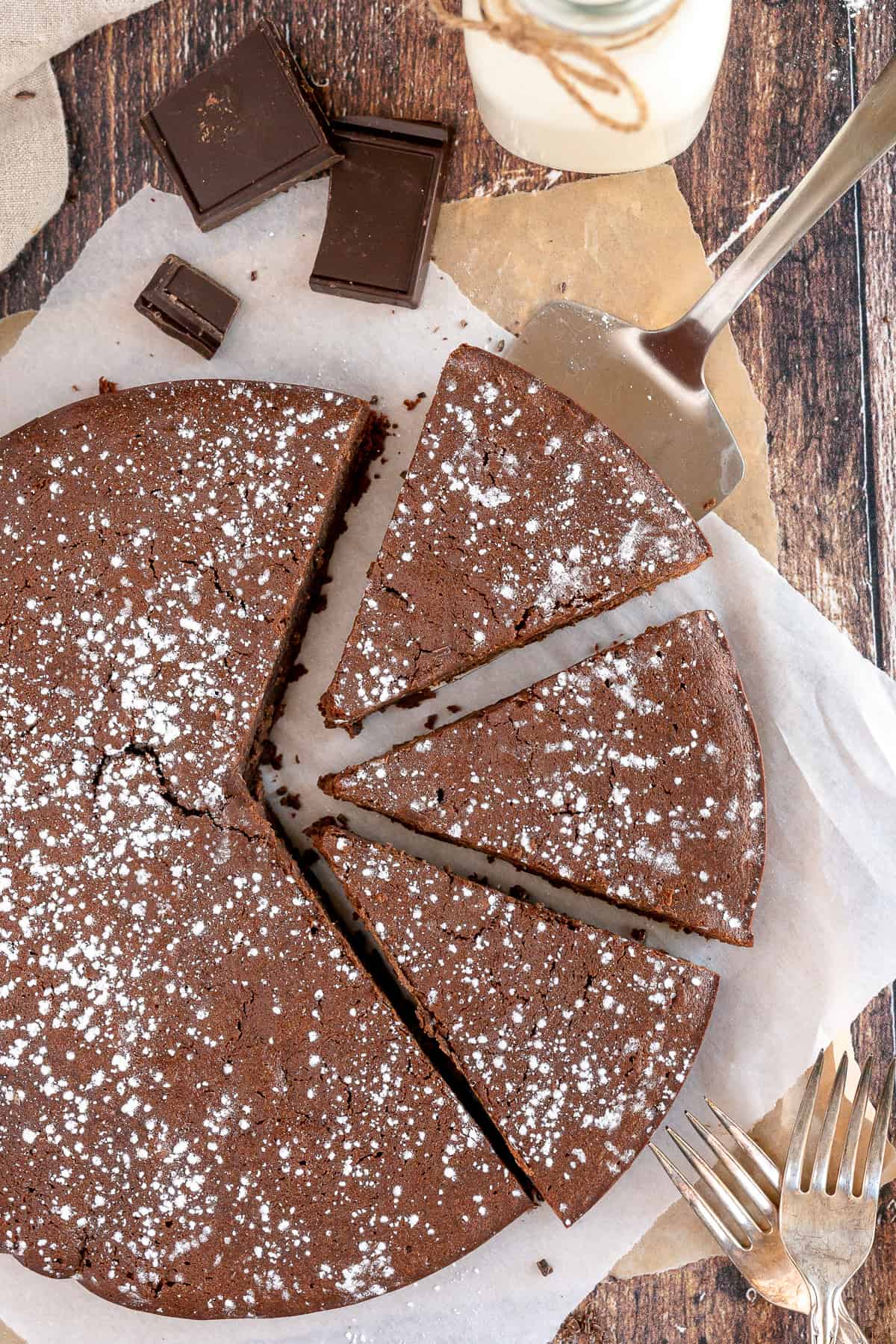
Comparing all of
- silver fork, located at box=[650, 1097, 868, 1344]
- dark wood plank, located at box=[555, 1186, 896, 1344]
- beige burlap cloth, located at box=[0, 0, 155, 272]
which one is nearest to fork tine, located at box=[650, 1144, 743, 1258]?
silver fork, located at box=[650, 1097, 868, 1344]

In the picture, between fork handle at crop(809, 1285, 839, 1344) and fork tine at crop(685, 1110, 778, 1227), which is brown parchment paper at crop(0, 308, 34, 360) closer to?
fork tine at crop(685, 1110, 778, 1227)

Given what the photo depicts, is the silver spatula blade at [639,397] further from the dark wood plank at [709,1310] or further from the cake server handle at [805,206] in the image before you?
the dark wood plank at [709,1310]

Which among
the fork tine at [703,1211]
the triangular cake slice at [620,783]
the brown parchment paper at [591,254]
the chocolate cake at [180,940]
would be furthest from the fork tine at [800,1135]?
the brown parchment paper at [591,254]

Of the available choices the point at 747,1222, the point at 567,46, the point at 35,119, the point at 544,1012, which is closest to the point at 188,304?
the point at 35,119

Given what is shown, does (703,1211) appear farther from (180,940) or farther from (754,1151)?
(180,940)

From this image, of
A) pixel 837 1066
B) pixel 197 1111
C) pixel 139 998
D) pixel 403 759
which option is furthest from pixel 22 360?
pixel 837 1066

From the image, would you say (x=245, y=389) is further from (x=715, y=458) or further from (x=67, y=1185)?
(x=67, y=1185)
